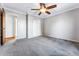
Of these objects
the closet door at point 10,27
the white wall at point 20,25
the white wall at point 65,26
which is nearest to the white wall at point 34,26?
the white wall at point 20,25

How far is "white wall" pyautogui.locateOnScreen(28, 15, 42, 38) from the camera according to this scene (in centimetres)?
596

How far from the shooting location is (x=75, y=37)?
14.4 ft

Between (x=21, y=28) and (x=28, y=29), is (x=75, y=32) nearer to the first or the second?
(x=28, y=29)

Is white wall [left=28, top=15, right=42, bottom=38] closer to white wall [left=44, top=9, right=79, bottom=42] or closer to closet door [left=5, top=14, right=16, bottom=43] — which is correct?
white wall [left=44, top=9, right=79, bottom=42]

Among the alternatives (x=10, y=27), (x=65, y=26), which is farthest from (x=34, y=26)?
(x=65, y=26)

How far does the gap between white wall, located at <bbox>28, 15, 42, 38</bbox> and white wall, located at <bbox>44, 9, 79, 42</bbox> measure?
1.10m

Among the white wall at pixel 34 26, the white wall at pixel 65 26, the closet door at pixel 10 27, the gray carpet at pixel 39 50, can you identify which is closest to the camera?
the gray carpet at pixel 39 50

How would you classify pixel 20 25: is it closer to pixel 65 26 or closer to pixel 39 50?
pixel 39 50

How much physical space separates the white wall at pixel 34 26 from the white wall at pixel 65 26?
1.10 meters

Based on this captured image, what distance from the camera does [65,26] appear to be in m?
5.04

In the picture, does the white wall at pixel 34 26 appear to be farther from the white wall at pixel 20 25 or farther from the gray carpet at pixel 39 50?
the gray carpet at pixel 39 50

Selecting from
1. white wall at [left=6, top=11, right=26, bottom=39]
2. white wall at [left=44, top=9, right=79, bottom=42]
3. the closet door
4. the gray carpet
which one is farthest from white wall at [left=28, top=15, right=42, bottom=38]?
the gray carpet

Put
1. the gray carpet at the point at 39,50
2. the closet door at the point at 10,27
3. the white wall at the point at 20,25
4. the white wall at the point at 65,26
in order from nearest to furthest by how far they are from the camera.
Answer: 1. the gray carpet at the point at 39,50
2. the white wall at the point at 65,26
3. the white wall at the point at 20,25
4. the closet door at the point at 10,27

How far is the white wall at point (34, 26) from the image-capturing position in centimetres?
596
